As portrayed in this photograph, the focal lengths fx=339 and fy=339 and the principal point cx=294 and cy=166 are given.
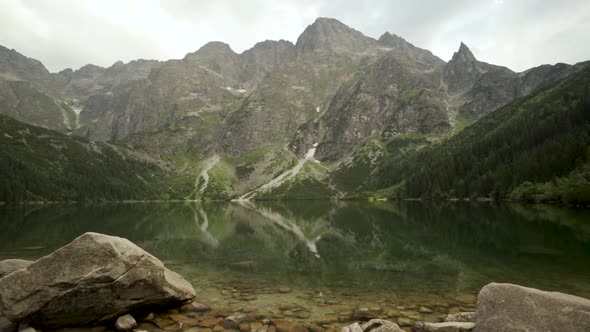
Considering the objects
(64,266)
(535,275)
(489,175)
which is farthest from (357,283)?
(489,175)

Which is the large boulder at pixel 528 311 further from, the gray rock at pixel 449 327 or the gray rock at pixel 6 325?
the gray rock at pixel 6 325

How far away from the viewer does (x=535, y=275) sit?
29.4 metres

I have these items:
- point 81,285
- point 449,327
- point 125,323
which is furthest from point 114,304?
point 449,327

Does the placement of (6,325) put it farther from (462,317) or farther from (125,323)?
(462,317)

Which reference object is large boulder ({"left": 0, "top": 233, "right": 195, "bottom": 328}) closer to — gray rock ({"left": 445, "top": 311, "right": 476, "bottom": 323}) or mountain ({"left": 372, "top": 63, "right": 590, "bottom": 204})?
gray rock ({"left": 445, "top": 311, "right": 476, "bottom": 323})

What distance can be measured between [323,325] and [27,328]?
14.7 meters

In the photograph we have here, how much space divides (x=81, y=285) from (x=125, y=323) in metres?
2.98

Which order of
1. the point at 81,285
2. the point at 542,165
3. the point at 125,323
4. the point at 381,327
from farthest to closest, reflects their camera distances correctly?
the point at 542,165
the point at 125,323
the point at 81,285
the point at 381,327

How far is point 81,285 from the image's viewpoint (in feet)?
56.1

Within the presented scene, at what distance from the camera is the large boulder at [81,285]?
16781 millimetres

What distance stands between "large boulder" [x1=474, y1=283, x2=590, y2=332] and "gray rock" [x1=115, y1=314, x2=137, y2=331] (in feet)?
54.1

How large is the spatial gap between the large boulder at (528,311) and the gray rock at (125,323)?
16.5 metres

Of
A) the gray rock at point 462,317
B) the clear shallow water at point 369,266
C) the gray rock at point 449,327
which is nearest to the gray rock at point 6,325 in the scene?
the clear shallow water at point 369,266

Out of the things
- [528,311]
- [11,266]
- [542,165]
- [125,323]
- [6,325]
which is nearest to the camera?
[528,311]
